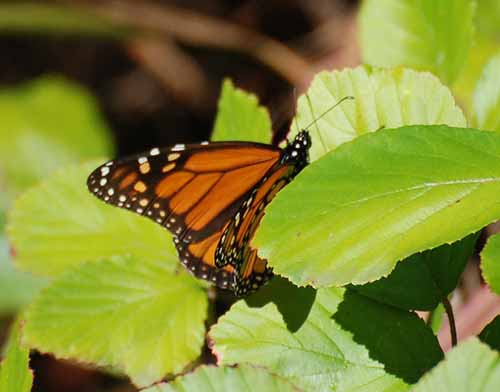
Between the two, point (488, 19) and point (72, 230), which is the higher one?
point (488, 19)

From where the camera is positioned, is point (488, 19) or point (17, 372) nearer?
point (17, 372)

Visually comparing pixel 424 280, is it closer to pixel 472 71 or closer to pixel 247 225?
pixel 247 225

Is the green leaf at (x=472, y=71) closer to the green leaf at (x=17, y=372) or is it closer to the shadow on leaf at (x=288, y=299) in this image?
the shadow on leaf at (x=288, y=299)

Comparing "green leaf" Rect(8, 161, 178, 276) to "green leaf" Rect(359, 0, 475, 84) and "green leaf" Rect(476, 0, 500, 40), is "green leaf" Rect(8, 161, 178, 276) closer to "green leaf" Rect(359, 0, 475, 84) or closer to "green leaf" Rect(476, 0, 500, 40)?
"green leaf" Rect(359, 0, 475, 84)

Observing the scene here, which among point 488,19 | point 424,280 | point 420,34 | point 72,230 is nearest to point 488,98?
point 420,34

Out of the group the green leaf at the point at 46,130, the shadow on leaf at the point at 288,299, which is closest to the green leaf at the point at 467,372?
the shadow on leaf at the point at 288,299

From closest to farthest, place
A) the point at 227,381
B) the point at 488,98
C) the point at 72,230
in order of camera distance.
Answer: the point at 227,381 < the point at 488,98 < the point at 72,230
